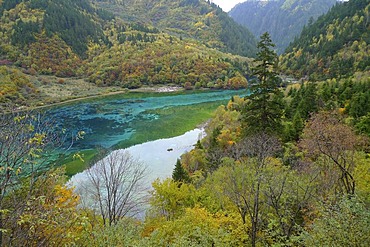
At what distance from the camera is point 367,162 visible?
69.3 feet

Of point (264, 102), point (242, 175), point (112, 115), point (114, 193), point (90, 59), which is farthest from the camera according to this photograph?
point (90, 59)

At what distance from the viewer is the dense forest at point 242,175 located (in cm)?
947

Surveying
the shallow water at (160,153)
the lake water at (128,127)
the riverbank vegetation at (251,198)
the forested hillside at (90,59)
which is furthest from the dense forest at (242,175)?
the forested hillside at (90,59)

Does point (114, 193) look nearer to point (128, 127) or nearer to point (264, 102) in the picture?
point (264, 102)

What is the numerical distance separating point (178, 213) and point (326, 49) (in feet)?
376

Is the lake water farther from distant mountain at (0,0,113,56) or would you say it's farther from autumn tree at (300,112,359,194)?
distant mountain at (0,0,113,56)

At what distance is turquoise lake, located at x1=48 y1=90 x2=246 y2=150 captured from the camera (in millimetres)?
65688

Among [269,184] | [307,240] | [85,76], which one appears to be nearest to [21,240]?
[307,240]

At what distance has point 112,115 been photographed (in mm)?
89562

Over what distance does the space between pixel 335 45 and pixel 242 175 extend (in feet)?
376

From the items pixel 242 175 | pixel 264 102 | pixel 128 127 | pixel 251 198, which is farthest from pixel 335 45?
pixel 251 198

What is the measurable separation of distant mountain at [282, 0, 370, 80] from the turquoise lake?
4344 centimetres

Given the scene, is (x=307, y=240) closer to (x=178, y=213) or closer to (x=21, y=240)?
(x=21, y=240)

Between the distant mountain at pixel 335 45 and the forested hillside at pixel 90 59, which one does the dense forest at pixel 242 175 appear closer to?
the distant mountain at pixel 335 45
